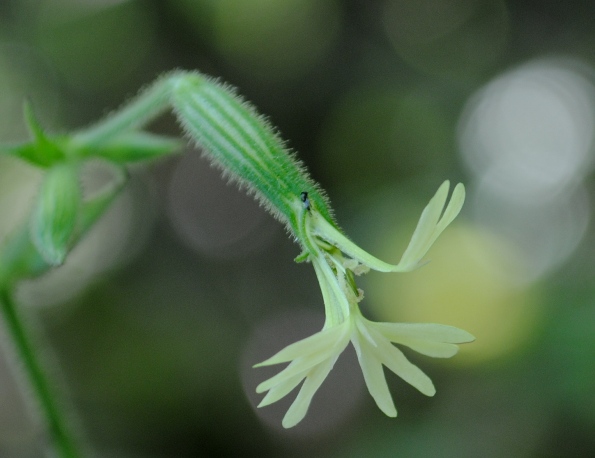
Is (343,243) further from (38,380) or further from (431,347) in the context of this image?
(38,380)

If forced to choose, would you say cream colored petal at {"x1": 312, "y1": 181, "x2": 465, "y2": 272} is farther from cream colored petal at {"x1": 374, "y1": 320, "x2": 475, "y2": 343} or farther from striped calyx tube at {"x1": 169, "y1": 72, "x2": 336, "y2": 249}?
striped calyx tube at {"x1": 169, "y1": 72, "x2": 336, "y2": 249}

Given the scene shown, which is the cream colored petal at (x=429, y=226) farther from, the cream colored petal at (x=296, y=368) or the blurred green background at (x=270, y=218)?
the blurred green background at (x=270, y=218)

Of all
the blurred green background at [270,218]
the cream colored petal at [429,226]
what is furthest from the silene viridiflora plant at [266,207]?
the blurred green background at [270,218]

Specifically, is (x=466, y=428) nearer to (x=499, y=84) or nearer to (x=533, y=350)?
(x=533, y=350)

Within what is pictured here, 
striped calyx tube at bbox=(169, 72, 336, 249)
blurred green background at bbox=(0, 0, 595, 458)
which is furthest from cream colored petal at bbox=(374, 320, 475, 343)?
blurred green background at bbox=(0, 0, 595, 458)

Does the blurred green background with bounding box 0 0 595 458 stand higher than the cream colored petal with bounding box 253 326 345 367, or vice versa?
the cream colored petal with bounding box 253 326 345 367

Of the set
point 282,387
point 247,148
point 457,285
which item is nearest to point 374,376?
point 282,387

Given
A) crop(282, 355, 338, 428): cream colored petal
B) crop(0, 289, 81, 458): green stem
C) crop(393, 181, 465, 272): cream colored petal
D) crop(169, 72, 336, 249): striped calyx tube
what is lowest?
crop(0, 289, 81, 458): green stem
